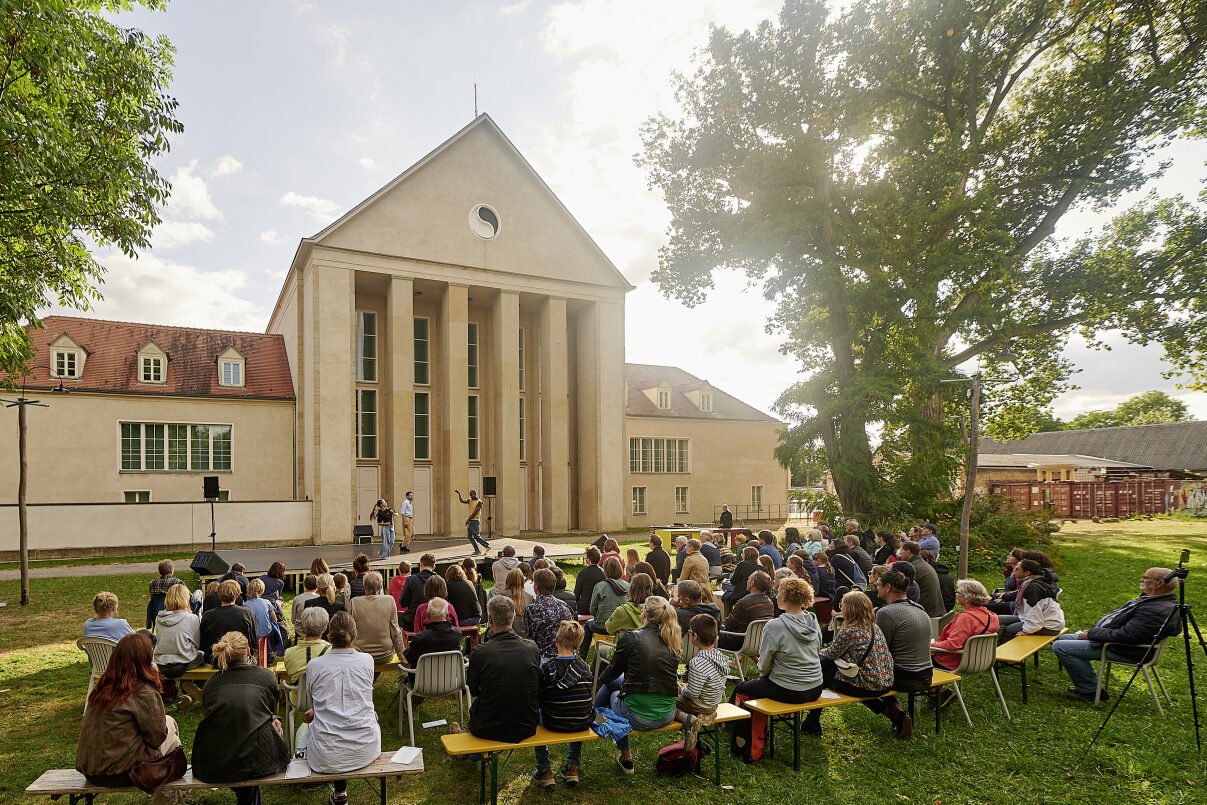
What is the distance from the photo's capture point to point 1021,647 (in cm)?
758

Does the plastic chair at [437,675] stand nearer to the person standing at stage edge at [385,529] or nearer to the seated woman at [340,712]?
the seated woman at [340,712]

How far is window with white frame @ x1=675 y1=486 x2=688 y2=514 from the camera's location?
111ft

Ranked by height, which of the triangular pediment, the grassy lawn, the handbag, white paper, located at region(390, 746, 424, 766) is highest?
the triangular pediment

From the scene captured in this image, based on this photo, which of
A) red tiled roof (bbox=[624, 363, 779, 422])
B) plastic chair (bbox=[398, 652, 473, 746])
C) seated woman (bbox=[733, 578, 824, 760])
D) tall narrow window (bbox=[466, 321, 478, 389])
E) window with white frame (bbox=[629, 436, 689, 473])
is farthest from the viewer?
red tiled roof (bbox=[624, 363, 779, 422])

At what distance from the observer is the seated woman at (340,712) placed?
466cm

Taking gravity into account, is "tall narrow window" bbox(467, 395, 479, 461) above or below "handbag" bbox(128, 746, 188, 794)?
above

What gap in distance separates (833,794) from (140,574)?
1848cm

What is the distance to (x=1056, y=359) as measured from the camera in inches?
907

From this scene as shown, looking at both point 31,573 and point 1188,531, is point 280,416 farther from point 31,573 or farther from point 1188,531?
point 1188,531

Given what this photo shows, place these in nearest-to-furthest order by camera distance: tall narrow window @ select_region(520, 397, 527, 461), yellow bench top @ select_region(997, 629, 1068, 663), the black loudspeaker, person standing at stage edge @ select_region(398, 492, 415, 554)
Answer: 1. yellow bench top @ select_region(997, 629, 1068, 663)
2. the black loudspeaker
3. person standing at stage edge @ select_region(398, 492, 415, 554)
4. tall narrow window @ select_region(520, 397, 527, 461)

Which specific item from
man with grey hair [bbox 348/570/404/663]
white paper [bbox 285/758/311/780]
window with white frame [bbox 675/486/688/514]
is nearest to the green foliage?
man with grey hair [bbox 348/570/404/663]

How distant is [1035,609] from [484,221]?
23730 mm

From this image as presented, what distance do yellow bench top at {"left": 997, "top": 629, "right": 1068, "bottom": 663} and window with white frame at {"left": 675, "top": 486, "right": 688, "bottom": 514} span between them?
1014 inches

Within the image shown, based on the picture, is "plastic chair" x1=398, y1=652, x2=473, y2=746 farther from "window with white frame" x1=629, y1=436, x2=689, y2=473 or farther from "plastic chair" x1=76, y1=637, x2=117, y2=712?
"window with white frame" x1=629, y1=436, x2=689, y2=473
